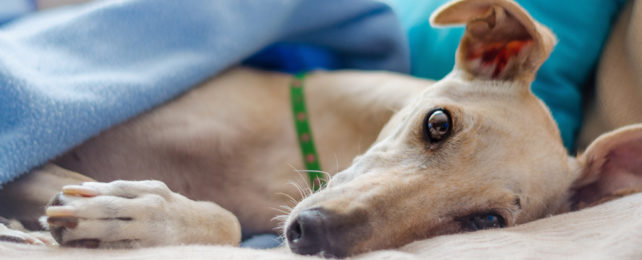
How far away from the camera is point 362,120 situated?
5.98ft

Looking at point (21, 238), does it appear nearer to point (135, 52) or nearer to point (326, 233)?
point (326, 233)

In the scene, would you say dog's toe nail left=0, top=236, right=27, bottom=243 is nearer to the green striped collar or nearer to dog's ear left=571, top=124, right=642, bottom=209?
the green striped collar

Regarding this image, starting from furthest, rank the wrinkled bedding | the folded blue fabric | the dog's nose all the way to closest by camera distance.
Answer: the folded blue fabric, the dog's nose, the wrinkled bedding

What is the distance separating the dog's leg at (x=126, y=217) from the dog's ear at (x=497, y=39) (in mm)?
883

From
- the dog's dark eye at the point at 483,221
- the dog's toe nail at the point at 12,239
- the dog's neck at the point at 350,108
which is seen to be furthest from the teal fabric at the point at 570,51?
the dog's toe nail at the point at 12,239

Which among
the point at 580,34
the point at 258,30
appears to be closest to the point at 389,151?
the point at 258,30

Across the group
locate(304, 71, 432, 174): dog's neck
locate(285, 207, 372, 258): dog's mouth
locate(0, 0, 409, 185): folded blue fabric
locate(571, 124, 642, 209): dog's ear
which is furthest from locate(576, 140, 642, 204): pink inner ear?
locate(0, 0, 409, 185): folded blue fabric

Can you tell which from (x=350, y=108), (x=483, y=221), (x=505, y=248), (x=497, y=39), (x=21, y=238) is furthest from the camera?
(x=350, y=108)

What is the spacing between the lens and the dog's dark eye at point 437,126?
128 cm

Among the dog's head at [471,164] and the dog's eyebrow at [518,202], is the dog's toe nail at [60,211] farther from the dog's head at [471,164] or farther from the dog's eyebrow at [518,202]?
the dog's eyebrow at [518,202]

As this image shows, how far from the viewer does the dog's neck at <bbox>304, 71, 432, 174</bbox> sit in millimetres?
1765

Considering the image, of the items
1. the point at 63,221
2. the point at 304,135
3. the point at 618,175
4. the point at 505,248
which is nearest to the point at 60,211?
the point at 63,221

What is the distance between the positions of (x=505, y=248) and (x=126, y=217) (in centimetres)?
77

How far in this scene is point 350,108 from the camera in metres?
1.86
